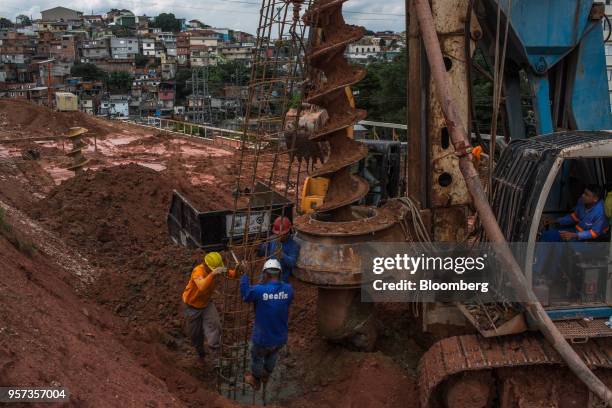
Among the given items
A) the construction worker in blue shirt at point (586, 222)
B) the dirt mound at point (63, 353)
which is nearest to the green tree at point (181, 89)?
the dirt mound at point (63, 353)

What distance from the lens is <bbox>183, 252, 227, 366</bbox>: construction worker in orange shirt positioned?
625 cm

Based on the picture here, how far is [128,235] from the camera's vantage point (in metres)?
11.0

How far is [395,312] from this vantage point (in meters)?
7.06

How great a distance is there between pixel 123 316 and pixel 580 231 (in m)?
5.46

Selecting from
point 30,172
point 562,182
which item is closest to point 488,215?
point 562,182

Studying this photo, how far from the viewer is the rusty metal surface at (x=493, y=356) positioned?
490 centimetres

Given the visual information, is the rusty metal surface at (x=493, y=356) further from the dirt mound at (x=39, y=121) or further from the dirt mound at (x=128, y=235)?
the dirt mound at (x=39, y=121)

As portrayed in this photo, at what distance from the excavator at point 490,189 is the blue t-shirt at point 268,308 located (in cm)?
29

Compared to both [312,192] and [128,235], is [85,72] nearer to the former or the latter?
[128,235]

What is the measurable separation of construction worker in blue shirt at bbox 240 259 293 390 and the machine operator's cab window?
232cm

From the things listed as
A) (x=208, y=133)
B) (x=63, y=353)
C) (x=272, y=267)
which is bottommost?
(x=208, y=133)

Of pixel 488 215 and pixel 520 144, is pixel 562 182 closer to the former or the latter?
pixel 520 144

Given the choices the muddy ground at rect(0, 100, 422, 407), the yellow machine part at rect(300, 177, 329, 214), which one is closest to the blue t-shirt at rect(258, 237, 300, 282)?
the muddy ground at rect(0, 100, 422, 407)

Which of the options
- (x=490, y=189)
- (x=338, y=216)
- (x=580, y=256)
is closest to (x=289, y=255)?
(x=338, y=216)
